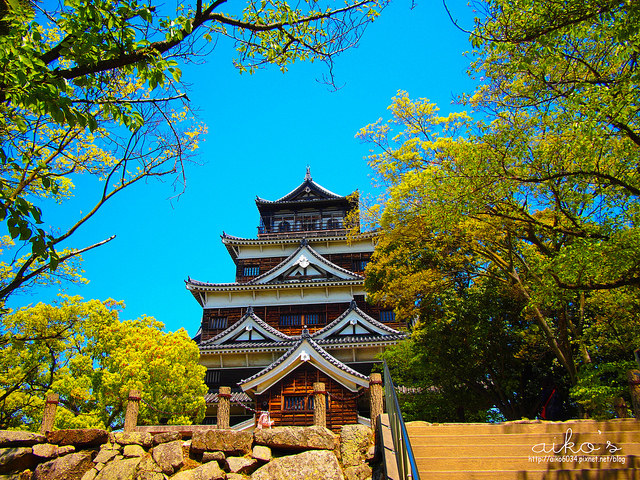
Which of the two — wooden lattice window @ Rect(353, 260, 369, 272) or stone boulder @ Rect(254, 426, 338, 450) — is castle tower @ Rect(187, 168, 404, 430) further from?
stone boulder @ Rect(254, 426, 338, 450)

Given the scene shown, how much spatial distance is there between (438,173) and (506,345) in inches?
279

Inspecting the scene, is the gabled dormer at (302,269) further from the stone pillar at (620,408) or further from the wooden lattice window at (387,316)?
the stone pillar at (620,408)

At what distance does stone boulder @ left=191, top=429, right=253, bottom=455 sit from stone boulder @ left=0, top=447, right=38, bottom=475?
3043 millimetres

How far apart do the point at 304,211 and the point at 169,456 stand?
24.5 meters

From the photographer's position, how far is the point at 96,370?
55.5ft

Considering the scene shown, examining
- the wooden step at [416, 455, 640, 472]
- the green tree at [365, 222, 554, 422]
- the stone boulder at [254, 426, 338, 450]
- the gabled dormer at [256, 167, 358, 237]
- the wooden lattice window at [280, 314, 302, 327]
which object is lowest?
the wooden step at [416, 455, 640, 472]

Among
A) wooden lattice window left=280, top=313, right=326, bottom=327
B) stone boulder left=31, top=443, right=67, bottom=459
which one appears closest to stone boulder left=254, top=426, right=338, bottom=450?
stone boulder left=31, top=443, right=67, bottom=459

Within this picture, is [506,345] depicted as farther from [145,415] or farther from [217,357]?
[217,357]

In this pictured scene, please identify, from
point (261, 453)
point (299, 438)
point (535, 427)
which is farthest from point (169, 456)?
point (535, 427)

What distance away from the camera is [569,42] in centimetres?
754

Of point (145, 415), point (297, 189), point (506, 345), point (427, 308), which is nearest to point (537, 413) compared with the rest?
point (506, 345)

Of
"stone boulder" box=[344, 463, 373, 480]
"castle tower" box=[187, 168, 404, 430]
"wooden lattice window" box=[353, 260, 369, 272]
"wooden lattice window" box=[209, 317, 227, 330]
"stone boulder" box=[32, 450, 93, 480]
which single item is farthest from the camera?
"wooden lattice window" box=[353, 260, 369, 272]

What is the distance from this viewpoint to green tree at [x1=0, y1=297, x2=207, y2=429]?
15.5 m

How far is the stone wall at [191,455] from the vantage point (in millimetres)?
7770
